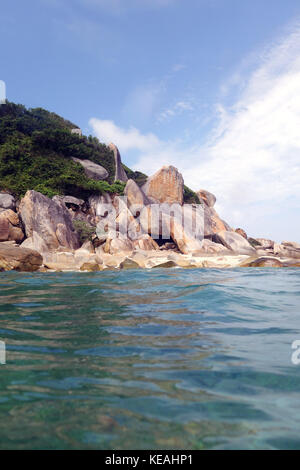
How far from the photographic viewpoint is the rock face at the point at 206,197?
1337 inches

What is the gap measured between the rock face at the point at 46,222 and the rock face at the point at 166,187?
10.6m

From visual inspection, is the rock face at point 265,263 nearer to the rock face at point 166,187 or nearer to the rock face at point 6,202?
the rock face at point 166,187

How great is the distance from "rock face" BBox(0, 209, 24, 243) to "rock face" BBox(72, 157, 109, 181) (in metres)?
12.3

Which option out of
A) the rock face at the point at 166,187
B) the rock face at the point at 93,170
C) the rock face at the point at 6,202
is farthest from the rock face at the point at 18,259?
the rock face at the point at 93,170

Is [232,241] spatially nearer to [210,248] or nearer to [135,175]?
[210,248]

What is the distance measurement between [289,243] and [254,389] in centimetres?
2658

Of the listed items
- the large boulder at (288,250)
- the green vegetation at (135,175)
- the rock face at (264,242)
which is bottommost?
the large boulder at (288,250)

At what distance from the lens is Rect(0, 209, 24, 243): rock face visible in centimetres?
1814

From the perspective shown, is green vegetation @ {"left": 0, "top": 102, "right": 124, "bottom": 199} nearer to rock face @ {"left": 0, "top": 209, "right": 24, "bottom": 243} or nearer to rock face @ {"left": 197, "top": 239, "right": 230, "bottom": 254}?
rock face @ {"left": 0, "top": 209, "right": 24, "bottom": 243}

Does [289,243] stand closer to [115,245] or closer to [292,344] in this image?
[115,245]

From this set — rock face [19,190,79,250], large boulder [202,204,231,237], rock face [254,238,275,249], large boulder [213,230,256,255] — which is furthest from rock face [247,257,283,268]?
rock face [254,238,275,249]

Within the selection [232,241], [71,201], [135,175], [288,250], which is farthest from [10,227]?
[135,175]

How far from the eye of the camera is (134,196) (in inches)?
1047

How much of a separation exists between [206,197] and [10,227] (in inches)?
847
